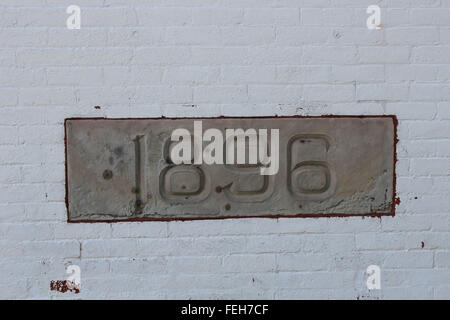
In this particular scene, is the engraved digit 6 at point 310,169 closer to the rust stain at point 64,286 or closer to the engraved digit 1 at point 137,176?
the engraved digit 1 at point 137,176

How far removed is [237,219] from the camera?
7.09 ft

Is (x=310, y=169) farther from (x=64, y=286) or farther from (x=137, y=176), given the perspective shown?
(x=64, y=286)

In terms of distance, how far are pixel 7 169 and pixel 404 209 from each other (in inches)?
73.7

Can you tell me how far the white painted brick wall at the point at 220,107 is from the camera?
2.08 metres

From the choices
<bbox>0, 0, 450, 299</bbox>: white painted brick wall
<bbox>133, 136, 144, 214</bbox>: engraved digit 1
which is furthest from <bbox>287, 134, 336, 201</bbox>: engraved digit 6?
<bbox>133, 136, 144, 214</bbox>: engraved digit 1

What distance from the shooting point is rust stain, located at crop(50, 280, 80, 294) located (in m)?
2.16

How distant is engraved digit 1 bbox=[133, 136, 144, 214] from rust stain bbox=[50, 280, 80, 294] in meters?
0.46

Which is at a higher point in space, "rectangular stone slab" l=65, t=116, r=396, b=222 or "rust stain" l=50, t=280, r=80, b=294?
"rectangular stone slab" l=65, t=116, r=396, b=222

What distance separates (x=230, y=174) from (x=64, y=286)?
3.11 ft

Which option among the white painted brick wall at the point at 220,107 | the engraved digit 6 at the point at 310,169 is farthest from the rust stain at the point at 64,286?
the engraved digit 6 at the point at 310,169

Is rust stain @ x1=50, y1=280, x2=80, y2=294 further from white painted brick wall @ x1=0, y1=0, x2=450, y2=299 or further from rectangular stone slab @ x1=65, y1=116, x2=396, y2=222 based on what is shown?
rectangular stone slab @ x1=65, y1=116, x2=396, y2=222
